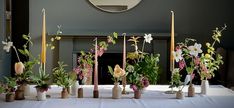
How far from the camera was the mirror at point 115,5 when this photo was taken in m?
4.59

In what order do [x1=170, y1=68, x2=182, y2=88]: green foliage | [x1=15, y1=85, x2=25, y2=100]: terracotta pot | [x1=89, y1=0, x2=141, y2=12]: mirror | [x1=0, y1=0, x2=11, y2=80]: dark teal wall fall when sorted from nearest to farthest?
[x1=15, y1=85, x2=25, y2=100]: terracotta pot
[x1=170, y1=68, x2=182, y2=88]: green foliage
[x1=89, y1=0, x2=141, y2=12]: mirror
[x1=0, y1=0, x2=11, y2=80]: dark teal wall

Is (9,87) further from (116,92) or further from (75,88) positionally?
(116,92)

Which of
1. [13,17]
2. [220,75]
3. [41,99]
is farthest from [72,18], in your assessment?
[41,99]

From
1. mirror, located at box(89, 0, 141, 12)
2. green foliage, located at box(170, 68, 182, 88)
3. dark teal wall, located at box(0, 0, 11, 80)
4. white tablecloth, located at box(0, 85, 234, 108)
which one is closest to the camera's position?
white tablecloth, located at box(0, 85, 234, 108)

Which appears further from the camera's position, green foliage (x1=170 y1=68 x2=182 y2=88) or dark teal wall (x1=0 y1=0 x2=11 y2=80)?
dark teal wall (x1=0 y1=0 x2=11 y2=80)

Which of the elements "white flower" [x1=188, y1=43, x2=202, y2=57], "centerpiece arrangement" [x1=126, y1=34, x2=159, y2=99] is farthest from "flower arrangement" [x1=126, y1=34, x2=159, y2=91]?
"white flower" [x1=188, y1=43, x2=202, y2=57]

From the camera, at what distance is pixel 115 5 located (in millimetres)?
4598

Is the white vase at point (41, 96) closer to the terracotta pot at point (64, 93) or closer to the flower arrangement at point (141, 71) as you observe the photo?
the terracotta pot at point (64, 93)

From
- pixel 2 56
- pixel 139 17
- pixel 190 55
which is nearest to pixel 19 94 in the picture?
pixel 190 55

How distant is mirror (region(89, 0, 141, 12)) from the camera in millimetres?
4586

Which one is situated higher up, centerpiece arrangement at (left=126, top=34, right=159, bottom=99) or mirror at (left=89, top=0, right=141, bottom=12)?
mirror at (left=89, top=0, right=141, bottom=12)

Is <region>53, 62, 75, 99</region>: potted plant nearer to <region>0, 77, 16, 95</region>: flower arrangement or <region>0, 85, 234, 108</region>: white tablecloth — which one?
<region>0, 85, 234, 108</region>: white tablecloth

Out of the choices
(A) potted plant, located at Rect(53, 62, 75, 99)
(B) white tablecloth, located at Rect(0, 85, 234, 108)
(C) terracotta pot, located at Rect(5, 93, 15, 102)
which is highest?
(A) potted plant, located at Rect(53, 62, 75, 99)

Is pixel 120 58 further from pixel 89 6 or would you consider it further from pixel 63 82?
pixel 63 82
